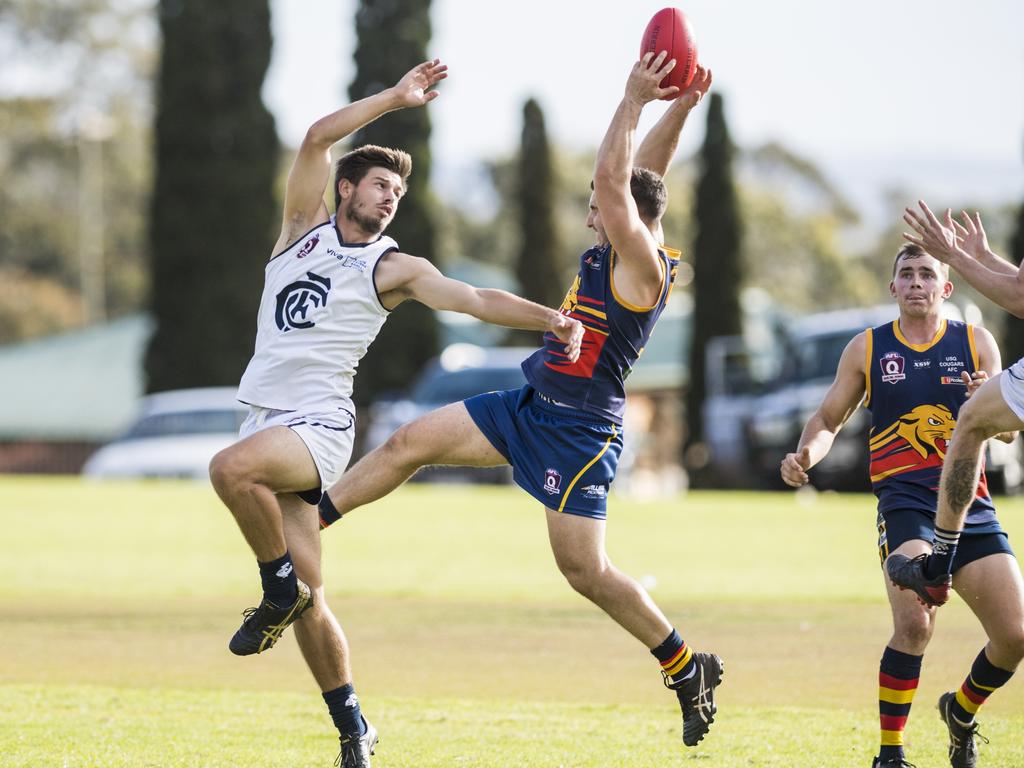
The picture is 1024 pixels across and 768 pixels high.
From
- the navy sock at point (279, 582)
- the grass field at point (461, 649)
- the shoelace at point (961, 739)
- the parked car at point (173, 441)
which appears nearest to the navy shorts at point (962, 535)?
the shoelace at point (961, 739)

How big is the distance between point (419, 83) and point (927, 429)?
2.96 meters

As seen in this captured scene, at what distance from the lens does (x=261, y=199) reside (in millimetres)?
38562

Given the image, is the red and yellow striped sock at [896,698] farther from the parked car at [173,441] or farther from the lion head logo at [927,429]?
the parked car at [173,441]

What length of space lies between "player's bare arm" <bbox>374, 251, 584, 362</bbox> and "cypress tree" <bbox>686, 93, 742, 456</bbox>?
33.6 metres

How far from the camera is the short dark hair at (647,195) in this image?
754 cm

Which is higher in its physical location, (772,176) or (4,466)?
(772,176)

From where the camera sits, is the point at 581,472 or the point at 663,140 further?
the point at 663,140

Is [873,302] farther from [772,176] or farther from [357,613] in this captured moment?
[357,613]

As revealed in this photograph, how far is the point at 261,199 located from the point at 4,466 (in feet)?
48.2

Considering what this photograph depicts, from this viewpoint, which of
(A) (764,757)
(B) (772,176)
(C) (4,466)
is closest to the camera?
(A) (764,757)

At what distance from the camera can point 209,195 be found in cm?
3834

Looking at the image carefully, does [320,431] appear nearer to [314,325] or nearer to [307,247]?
[314,325]

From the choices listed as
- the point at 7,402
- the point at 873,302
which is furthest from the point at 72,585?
the point at 873,302

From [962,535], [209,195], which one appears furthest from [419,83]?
[209,195]
